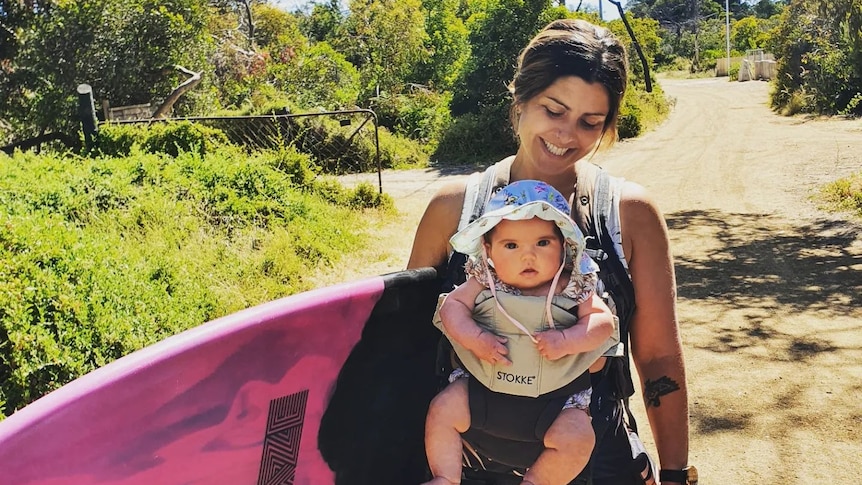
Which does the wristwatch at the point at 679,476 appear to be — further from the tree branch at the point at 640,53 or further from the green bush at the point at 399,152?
the green bush at the point at 399,152

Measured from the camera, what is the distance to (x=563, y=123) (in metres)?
1.77

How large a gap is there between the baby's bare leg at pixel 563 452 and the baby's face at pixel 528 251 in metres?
0.27

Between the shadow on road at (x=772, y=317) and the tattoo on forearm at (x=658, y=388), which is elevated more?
the tattoo on forearm at (x=658, y=388)

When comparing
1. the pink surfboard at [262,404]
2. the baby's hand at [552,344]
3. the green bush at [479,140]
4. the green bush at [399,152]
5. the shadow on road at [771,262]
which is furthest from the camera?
the green bush at [479,140]

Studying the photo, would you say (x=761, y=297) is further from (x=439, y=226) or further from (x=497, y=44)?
(x=497, y=44)

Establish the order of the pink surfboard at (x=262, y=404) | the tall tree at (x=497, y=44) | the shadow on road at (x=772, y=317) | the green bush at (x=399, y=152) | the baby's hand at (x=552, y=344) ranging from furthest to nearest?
1. the green bush at (x=399, y=152)
2. the tall tree at (x=497, y=44)
3. the shadow on road at (x=772, y=317)
4. the baby's hand at (x=552, y=344)
5. the pink surfboard at (x=262, y=404)

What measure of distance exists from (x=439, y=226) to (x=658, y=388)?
0.65m

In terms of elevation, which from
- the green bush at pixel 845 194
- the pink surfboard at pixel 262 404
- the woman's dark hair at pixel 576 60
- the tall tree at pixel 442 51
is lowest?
the green bush at pixel 845 194

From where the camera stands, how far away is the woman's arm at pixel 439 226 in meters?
1.83

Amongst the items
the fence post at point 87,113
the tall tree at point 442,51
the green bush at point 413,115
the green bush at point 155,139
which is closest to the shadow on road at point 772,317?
the green bush at point 155,139

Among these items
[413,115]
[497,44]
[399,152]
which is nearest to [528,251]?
[497,44]

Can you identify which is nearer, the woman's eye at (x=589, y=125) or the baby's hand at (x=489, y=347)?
the baby's hand at (x=489, y=347)

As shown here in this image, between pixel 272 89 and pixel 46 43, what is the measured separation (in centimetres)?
798

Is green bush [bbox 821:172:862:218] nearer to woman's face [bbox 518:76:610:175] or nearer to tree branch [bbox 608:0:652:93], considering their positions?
tree branch [bbox 608:0:652:93]
